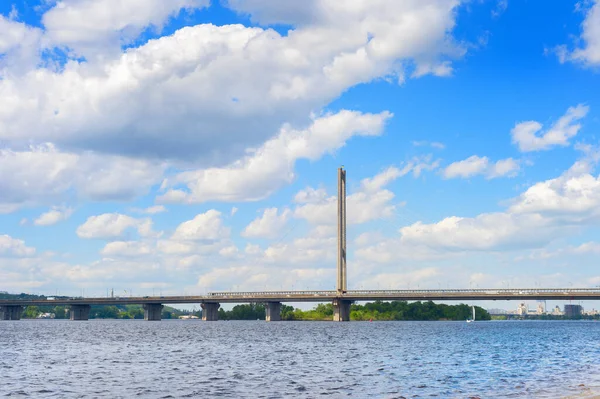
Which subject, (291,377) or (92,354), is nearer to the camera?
(291,377)

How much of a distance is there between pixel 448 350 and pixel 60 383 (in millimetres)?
51148

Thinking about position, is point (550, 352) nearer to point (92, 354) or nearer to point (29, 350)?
point (92, 354)

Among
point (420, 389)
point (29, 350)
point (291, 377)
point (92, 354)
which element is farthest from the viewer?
point (29, 350)

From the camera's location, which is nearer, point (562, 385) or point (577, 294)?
point (562, 385)

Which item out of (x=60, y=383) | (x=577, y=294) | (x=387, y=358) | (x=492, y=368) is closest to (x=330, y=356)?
(x=387, y=358)

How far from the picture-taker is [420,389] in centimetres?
4506

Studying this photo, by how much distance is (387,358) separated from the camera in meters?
70.8

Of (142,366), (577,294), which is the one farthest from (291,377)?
(577,294)

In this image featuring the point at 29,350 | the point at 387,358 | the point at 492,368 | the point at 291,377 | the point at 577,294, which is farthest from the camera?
the point at 577,294

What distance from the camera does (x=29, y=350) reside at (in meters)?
84.2

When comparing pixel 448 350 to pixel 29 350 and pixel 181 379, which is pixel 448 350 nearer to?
pixel 181 379

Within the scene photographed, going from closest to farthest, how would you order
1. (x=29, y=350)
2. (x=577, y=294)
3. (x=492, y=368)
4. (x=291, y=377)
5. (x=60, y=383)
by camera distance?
(x=60, y=383) < (x=291, y=377) < (x=492, y=368) < (x=29, y=350) < (x=577, y=294)

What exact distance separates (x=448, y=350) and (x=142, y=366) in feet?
133

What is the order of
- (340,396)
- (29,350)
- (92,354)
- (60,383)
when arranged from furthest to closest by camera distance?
(29,350) → (92,354) → (60,383) → (340,396)
